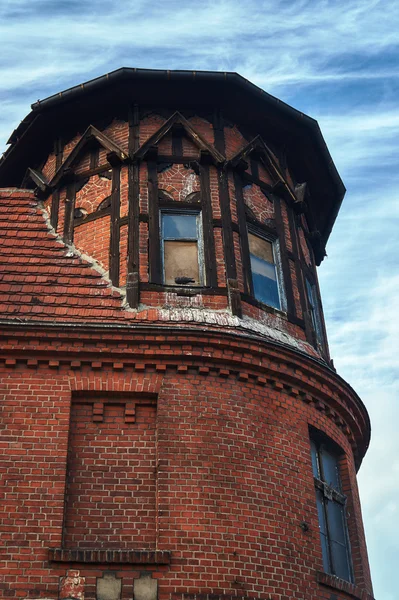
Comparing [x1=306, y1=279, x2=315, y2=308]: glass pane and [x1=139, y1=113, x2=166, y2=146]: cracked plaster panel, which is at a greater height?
[x1=139, y1=113, x2=166, y2=146]: cracked plaster panel

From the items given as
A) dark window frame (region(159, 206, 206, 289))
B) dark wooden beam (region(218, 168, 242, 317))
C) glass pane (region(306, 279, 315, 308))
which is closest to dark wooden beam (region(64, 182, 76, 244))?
dark window frame (region(159, 206, 206, 289))

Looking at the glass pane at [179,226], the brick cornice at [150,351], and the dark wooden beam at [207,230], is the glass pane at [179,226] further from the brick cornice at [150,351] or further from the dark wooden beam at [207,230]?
the brick cornice at [150,351]

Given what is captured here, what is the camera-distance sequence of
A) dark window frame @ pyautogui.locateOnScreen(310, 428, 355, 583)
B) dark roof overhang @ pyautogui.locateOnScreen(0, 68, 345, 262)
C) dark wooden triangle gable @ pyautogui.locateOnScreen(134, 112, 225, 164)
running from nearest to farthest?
dark window frame @ pyautogui.locateOnScreen(310, 428, 355, 583), dark wooden triangle gable @ pyautogui.locateOnScreen(134, 112, 225, 164), dark roof overhang @ pyautogui.locateOnScreen(0, 68, 345, 262)

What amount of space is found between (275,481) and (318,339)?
4.03 meters

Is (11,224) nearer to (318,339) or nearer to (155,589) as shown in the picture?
(318,339)

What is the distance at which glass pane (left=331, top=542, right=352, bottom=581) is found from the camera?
43.0 ft

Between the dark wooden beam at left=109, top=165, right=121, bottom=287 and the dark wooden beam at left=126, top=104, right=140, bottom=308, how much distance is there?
22cm

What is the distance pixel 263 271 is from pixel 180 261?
1.53 meters

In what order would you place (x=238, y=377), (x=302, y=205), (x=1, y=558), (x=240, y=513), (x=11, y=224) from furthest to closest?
(x=302, y=205), (x=11, y=224), (x=238, y=377), (x=240, y=513), (x=1, y=558)

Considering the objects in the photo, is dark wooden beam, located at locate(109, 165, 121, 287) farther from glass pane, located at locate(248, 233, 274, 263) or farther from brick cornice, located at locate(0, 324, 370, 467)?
glass pane, located at locate(248, 233, 274, 263)

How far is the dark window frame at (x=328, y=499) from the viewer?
1304cm

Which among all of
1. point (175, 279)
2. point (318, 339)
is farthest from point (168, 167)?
point (318, 339)

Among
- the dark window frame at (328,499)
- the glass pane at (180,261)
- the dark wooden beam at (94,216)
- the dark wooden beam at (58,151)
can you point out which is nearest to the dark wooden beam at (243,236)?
the glass pane at (180,261)

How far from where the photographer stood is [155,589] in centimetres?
1082
